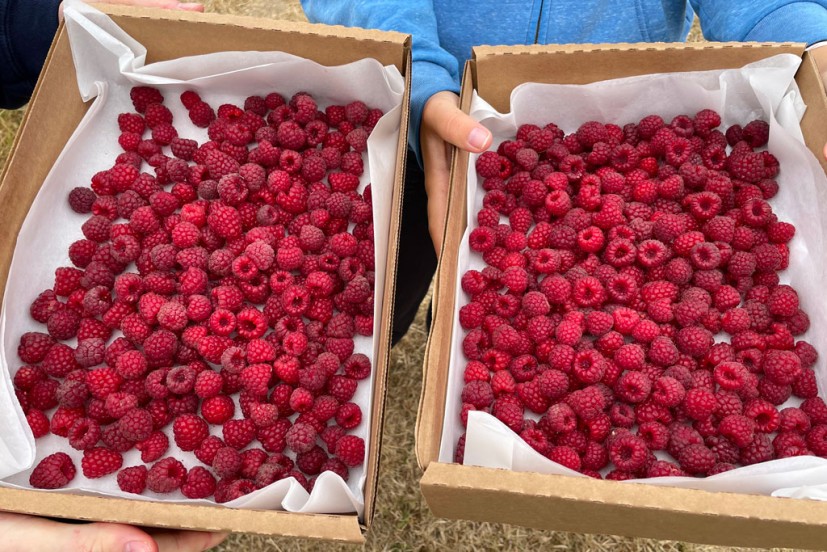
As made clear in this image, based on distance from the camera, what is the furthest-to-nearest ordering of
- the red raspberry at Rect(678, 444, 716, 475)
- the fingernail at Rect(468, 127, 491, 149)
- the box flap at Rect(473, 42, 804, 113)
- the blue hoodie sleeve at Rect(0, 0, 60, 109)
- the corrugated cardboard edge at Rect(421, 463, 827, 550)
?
the blue hoodie sleeve at Rect(0, 0, 60, 109), the box flap at Rect(473, 42, 804, 113), the fingernail at Rect(468, 127, 491, 149), the red raspberry at Rect(678, 444, 716, 475), the corrugated cardboard edge at Rect(421, 463, 827, 550)

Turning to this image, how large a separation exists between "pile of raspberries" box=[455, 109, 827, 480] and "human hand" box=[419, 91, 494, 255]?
85 millimetres

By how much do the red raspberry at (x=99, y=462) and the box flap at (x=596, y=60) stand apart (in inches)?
40.2

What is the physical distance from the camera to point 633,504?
0.82m

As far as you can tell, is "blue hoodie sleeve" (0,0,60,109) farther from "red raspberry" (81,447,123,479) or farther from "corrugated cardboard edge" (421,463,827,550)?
"corrugated cardboard edge" (421,463,827,550)

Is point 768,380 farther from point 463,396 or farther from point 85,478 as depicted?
point 85,478

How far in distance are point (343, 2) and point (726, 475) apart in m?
1.26

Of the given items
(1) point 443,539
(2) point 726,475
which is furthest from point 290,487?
(1) point 443,539

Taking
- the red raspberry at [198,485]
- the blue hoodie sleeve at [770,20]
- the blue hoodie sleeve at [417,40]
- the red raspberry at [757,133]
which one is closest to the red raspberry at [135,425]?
the red raspberry at [198,485]

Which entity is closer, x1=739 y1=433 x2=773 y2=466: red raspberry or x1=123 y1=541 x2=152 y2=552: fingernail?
x1=123 y1=541 x2=152 y2=552: fingernail

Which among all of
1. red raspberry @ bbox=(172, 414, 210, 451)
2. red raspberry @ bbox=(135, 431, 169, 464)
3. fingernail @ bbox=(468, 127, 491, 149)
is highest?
fingernail @ bbox=(468, 127, 491, 149)

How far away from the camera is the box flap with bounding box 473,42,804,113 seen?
4.12ft

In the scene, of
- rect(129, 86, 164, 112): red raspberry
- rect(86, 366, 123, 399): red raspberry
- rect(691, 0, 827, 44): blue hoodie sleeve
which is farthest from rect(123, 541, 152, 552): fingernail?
rect(691, 0, 827, 44): blue hoodie sleeve

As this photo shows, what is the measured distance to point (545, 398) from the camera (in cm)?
114

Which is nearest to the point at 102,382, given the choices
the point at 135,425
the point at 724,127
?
the point at 135,425
